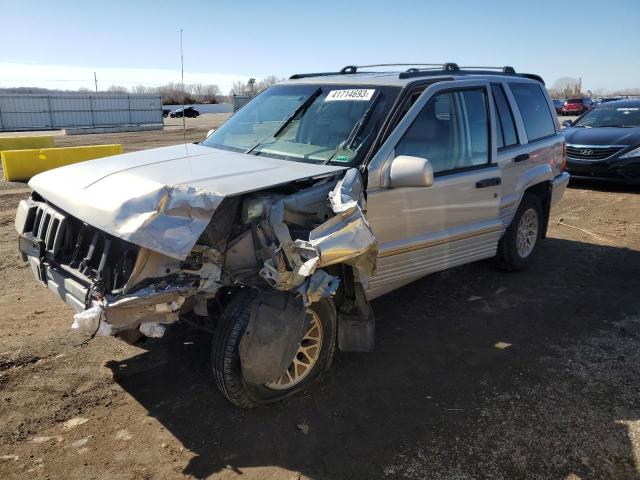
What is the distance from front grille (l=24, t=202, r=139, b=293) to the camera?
3.04 m

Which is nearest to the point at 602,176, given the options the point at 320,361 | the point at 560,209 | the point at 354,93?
the point at 560,209

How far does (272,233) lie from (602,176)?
29.8 ft

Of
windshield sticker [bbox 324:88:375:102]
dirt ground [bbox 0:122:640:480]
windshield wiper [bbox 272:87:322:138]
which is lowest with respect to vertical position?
dirt ground [bbox 0:122:640:480]

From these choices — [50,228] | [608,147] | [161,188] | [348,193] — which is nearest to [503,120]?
[348,193]

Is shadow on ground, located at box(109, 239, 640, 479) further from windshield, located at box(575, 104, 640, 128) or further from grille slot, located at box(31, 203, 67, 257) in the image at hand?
windshield, located at box(575, 104, 640, 128)

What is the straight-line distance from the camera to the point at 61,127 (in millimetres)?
33344

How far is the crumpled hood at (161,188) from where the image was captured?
2814 mm

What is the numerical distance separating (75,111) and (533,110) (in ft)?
110

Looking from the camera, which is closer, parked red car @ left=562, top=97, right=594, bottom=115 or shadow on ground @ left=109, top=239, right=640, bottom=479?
shadow on ground @ left=109, top=239, right=640, bottom=479

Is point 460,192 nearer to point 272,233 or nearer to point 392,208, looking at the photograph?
point 392,208

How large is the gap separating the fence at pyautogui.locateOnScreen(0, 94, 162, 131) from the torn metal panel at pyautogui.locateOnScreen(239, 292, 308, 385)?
34541 millimetres

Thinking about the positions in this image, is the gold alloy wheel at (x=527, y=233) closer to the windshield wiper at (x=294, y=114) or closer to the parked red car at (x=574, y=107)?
the windshield wiper at (x=294, y=114)

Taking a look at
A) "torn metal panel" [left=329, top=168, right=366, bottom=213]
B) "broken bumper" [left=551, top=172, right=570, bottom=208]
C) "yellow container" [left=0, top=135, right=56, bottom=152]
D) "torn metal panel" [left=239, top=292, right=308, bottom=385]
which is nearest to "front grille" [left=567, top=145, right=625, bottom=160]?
"broken bumper" [left=551, top=172, right=570, bottom=208]

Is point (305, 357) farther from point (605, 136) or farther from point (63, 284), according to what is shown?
point (605, 136)
